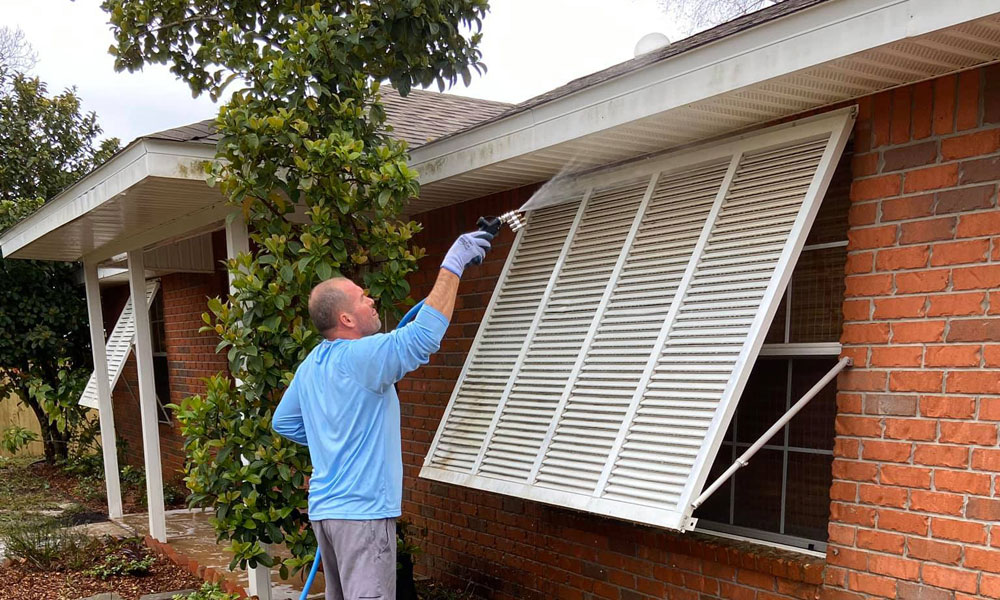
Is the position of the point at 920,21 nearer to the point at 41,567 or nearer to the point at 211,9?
the point at 211,9

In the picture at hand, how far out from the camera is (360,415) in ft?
9.77

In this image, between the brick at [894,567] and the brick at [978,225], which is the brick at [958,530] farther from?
the brick at [978,225]

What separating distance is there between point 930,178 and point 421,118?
4.99 metres

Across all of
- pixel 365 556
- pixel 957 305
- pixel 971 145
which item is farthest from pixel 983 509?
pixel 365 556

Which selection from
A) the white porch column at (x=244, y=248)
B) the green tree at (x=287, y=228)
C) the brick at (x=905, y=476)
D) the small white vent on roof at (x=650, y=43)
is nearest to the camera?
the brick at (x=905, y=476)

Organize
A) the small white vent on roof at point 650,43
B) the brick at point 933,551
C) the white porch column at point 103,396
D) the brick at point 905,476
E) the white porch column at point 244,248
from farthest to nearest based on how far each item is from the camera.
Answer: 1. the white porch column at point 103,396
2. the small white vent on roof at point 650,43
3. the white porch column at point 244,248
4. the brick at point 905,476
5. the brick at point 933,551

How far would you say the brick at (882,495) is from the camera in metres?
2.93

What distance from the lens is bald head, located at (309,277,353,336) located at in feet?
10.00

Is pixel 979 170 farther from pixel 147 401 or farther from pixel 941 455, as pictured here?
pixel 147 401

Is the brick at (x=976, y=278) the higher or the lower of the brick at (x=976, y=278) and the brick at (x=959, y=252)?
the lower

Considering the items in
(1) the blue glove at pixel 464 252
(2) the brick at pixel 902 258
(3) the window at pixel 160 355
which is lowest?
(3) the window at pixel 160 355

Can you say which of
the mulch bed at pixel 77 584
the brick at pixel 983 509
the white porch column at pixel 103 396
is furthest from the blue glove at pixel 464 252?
the white porch column at pixel 103 396

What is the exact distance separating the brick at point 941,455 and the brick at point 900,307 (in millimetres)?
521

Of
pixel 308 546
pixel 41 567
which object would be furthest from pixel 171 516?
pixel 308 546
